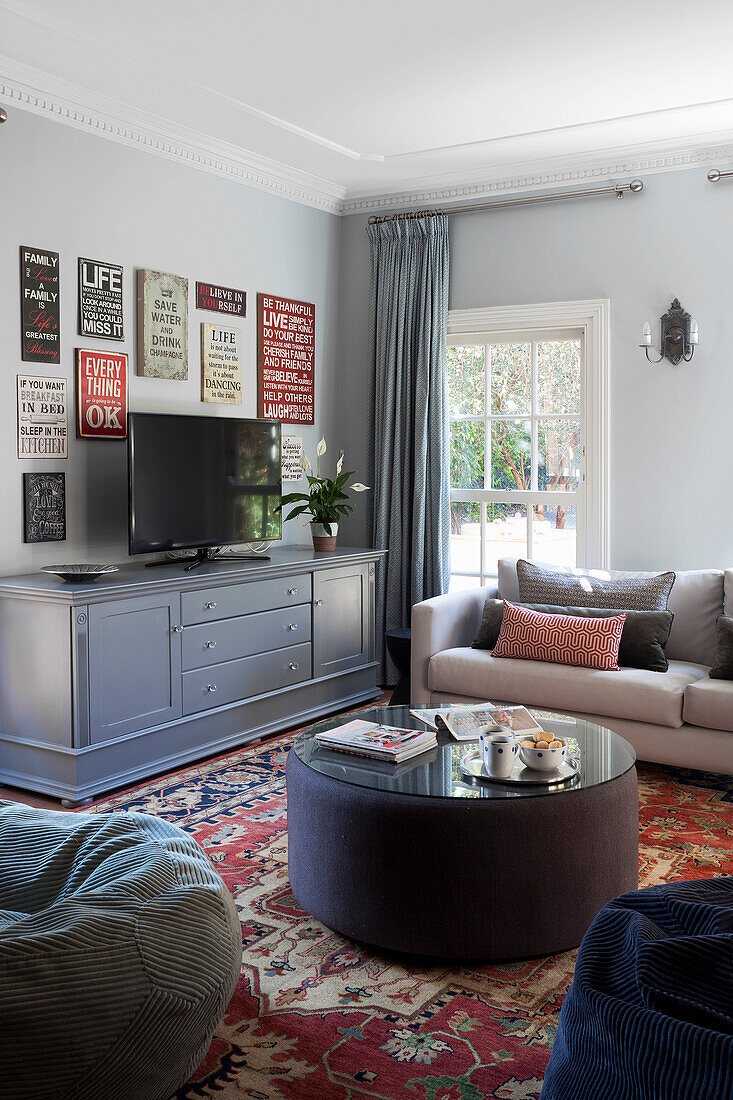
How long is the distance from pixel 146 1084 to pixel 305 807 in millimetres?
1004

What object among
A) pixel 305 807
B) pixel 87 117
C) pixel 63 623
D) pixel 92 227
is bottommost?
pixel 305 807

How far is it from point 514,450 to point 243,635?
1880mm

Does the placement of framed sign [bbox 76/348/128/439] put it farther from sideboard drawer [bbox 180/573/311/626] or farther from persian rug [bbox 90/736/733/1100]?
persian rug [bbox 90/736/733/1100]

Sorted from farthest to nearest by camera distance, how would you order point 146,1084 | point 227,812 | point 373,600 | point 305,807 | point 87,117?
point 373,600, point 87,117, point 227,812, point 305,807, point 146,1084

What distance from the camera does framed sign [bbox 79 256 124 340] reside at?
404 centimetres

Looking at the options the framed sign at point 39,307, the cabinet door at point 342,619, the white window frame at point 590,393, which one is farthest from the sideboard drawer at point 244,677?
the white window frame at point 590,393

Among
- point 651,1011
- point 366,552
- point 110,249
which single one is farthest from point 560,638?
point 651,1011

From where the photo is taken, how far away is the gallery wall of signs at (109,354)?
3.86 m

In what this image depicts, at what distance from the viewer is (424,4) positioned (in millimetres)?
3162

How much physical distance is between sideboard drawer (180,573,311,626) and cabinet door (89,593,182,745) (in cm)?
10

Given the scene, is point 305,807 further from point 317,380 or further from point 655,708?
point 317,380

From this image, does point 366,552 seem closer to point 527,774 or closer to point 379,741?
point 379,741

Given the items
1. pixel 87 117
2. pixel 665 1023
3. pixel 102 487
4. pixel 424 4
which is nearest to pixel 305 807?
pixel 665 1023

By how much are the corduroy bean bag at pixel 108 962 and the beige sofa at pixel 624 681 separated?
7.38 feet
